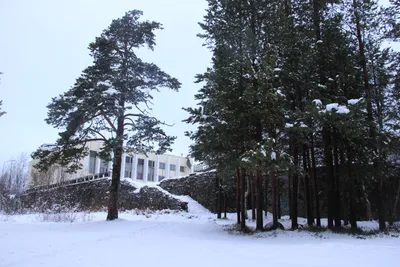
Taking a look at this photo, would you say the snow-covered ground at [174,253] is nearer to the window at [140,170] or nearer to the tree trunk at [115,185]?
the tree trunk at [115,185]

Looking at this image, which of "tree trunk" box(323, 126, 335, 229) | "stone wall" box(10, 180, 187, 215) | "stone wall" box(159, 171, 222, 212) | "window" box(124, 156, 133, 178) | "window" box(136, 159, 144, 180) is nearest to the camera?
"tree trunk" box(323, 126, 335, 229)

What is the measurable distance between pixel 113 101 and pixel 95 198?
14947 mm

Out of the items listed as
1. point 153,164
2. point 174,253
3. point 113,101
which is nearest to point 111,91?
point 113,101

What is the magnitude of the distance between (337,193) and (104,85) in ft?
34.8

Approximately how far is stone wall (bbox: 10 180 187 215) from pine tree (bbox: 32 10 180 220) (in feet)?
21.2

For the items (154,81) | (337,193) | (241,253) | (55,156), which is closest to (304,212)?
(337,193)

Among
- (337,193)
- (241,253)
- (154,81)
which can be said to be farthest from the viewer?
(154,81)

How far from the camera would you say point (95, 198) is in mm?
26031

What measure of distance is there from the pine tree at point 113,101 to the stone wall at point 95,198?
254 inches

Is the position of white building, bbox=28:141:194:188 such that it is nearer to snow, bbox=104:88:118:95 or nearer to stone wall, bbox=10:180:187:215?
stone wall, bbox=10:180:187:215

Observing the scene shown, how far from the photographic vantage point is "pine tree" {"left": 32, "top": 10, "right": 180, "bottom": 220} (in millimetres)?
13703

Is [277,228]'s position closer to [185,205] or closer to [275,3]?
[275,3]

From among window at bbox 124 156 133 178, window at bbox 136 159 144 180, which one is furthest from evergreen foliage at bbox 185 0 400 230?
window at bbox 136 159 144 180

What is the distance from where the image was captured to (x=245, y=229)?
1196 centimetres
